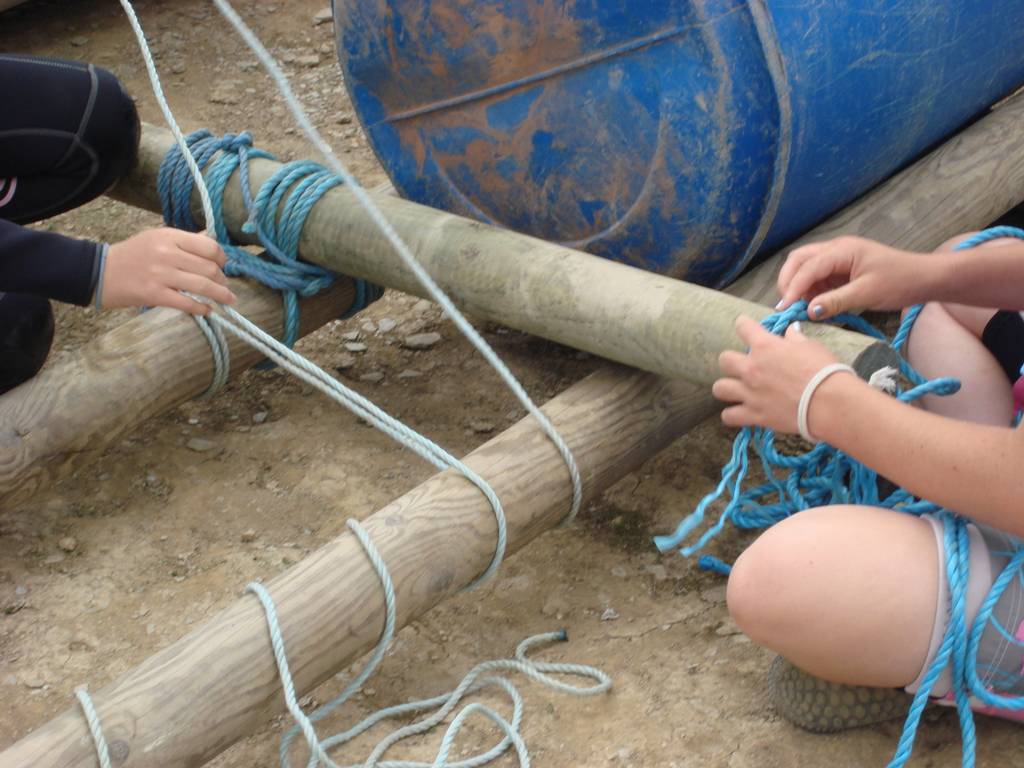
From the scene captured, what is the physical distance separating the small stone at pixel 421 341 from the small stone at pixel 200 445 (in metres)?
0.49

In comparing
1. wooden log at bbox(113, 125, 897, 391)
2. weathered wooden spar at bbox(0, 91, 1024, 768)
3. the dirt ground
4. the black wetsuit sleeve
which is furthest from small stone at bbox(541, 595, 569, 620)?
the black wetsuit sleeve

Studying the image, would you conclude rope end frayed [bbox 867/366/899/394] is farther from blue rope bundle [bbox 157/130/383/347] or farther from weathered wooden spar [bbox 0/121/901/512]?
blue rope bundle [bbox 157/130/383/347]

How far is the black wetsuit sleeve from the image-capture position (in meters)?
2.03

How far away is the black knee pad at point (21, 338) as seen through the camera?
2143 millimetres

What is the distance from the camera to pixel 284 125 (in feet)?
12.3

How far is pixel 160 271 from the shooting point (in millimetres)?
2025

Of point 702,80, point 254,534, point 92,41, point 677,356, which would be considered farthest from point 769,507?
point 92,41

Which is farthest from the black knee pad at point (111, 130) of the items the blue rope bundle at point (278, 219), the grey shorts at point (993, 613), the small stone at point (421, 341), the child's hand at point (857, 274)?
the grey shorts at point (993, 613)

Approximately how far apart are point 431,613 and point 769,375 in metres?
0.70

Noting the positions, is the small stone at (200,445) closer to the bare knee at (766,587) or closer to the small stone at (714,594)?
the small stone at (714,594)

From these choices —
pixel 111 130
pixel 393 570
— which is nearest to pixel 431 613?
pixel 393 570

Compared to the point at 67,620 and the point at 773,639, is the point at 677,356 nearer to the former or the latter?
the point at 773,639

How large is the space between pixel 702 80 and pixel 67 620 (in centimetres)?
129

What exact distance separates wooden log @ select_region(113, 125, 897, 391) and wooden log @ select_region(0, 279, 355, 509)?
0.24 m
